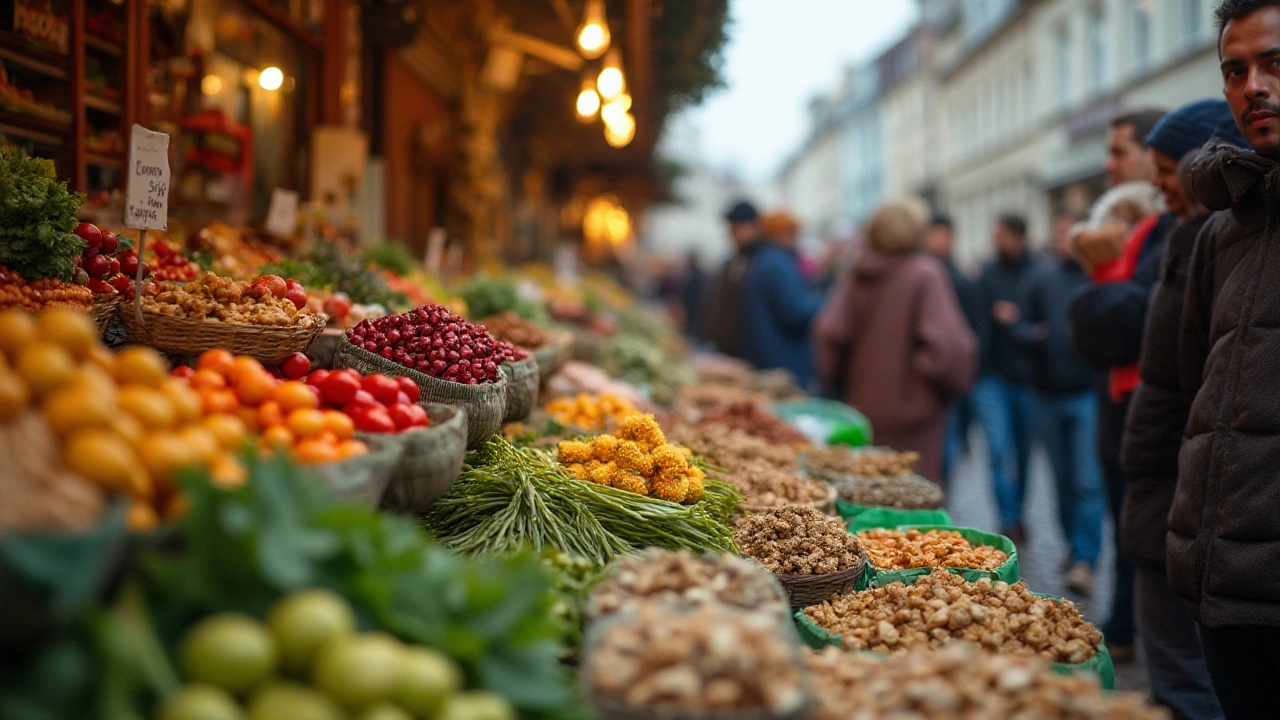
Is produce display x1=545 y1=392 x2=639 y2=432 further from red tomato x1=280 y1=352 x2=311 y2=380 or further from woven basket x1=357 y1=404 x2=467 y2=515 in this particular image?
woven basket x1=357 y1=404 x2=467 y2=515

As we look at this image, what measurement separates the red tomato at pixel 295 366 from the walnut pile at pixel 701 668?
1427 mm

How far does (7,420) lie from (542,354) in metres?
2.64

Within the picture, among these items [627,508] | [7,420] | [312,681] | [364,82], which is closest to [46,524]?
[7,420]

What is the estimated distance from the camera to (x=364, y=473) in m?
1.81

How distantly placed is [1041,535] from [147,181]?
655cm

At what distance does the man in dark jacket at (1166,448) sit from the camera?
10.8 feet

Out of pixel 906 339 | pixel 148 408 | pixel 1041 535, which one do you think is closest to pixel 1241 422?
pixel 148 408

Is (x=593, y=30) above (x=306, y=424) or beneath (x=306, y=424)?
above

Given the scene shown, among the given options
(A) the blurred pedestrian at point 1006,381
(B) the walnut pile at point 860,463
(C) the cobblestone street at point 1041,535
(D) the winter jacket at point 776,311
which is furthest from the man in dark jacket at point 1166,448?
(D) the winter jacket at point 776,311

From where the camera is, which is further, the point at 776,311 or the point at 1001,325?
the point at 776,311

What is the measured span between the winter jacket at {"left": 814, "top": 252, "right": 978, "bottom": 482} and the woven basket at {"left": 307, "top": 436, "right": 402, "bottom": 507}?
15.7ft

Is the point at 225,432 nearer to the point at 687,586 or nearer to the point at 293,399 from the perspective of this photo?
the point at 293,399

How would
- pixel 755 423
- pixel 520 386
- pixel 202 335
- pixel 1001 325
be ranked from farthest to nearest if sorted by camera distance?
pixel 1001 325 < pixel 755 423 < pixel 520 386 < pixel 202 335

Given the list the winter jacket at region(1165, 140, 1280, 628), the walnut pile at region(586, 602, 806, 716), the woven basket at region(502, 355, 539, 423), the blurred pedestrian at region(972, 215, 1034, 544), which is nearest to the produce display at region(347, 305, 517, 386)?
the woven basket at region(502, 355, 539, 423)
